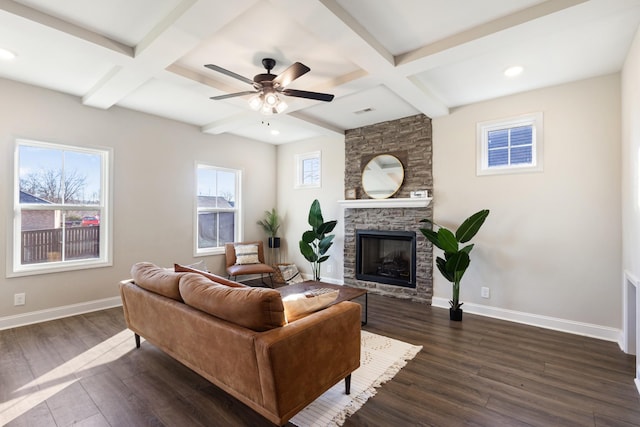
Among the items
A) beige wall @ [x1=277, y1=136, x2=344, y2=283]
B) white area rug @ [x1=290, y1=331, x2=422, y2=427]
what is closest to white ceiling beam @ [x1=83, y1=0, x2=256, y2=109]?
white area rug @ [x1=290, y1=331, x2=422, y2=427]

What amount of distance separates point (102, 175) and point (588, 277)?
6055 mm

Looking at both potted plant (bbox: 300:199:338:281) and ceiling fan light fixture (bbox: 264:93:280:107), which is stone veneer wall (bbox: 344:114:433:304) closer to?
potted plant (bbox: 300:199:338:281)

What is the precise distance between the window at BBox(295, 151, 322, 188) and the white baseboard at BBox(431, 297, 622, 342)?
3.11 metres

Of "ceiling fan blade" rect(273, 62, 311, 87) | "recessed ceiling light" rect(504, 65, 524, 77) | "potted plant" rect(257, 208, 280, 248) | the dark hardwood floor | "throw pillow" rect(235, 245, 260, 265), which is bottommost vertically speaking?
the dark hardwood floor

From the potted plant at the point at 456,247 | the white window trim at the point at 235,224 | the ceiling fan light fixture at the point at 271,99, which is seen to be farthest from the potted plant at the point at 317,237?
the ceiling fan light fixture at the point at 271,99

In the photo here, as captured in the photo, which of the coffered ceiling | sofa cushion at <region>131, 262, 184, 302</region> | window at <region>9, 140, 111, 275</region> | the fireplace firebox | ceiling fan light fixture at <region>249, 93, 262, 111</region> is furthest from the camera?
the fireplace firebox

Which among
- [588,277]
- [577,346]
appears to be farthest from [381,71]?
[577,346]

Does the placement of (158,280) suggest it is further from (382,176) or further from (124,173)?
(382,176)

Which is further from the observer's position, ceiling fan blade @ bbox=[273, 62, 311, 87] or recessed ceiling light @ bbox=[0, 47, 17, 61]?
recessed ceiling light @ bbox=[0, 47, 17, 61]

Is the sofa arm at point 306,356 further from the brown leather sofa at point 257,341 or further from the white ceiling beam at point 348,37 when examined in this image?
the white ceiling beam at point 348,37

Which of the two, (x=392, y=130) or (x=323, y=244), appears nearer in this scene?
(x=392, y=130)

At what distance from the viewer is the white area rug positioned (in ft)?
6.38

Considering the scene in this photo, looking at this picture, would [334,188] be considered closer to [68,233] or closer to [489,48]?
[489,48]

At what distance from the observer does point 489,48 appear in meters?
2.50
